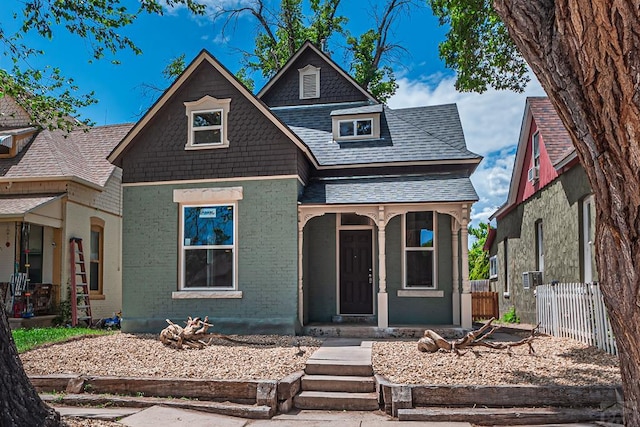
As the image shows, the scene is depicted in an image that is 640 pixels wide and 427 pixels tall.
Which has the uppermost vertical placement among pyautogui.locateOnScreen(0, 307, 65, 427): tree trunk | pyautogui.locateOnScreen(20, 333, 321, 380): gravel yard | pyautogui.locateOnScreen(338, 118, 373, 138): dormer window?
pyautogui.locateOnScreen(338, 118, 373, 138): dormer window

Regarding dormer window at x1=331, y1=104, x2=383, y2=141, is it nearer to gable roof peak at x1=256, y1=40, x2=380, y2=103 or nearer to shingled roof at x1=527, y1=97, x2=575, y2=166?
gable roof peak at x1=256, y1=40, x2=380, y2=103

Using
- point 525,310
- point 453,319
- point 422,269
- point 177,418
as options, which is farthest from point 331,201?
point 525,310

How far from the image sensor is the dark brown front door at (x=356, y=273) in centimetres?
1312

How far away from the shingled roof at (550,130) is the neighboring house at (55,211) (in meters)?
13.3

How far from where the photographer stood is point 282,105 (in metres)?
16.2

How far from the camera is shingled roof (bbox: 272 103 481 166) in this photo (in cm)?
1318

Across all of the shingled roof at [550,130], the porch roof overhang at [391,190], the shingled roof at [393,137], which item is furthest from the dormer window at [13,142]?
the shingled roof at [550,130]

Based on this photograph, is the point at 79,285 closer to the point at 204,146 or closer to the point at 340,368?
the point at 204,146

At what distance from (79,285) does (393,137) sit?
10262 millimetres

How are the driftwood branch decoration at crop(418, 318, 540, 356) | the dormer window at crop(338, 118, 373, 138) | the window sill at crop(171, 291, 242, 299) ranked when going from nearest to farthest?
the driftwood branch decoration at crop(418, 318, 540, 356) → the window sill at crop(171, 291, 242, 299) → the dormer window at crop(338, 118, 373, 138)

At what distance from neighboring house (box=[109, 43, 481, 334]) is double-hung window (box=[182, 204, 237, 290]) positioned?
0.03 meters

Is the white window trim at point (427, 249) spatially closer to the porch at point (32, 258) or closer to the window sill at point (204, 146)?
the window sill at point (204, 146)

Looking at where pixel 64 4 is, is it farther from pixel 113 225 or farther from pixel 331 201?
pixel 113 225

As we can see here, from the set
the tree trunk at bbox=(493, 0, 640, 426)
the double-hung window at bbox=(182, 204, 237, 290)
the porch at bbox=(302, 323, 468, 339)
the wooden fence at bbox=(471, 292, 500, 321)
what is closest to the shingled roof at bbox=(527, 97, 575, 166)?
the porch at bbox=(302, 323, 468, 339)
